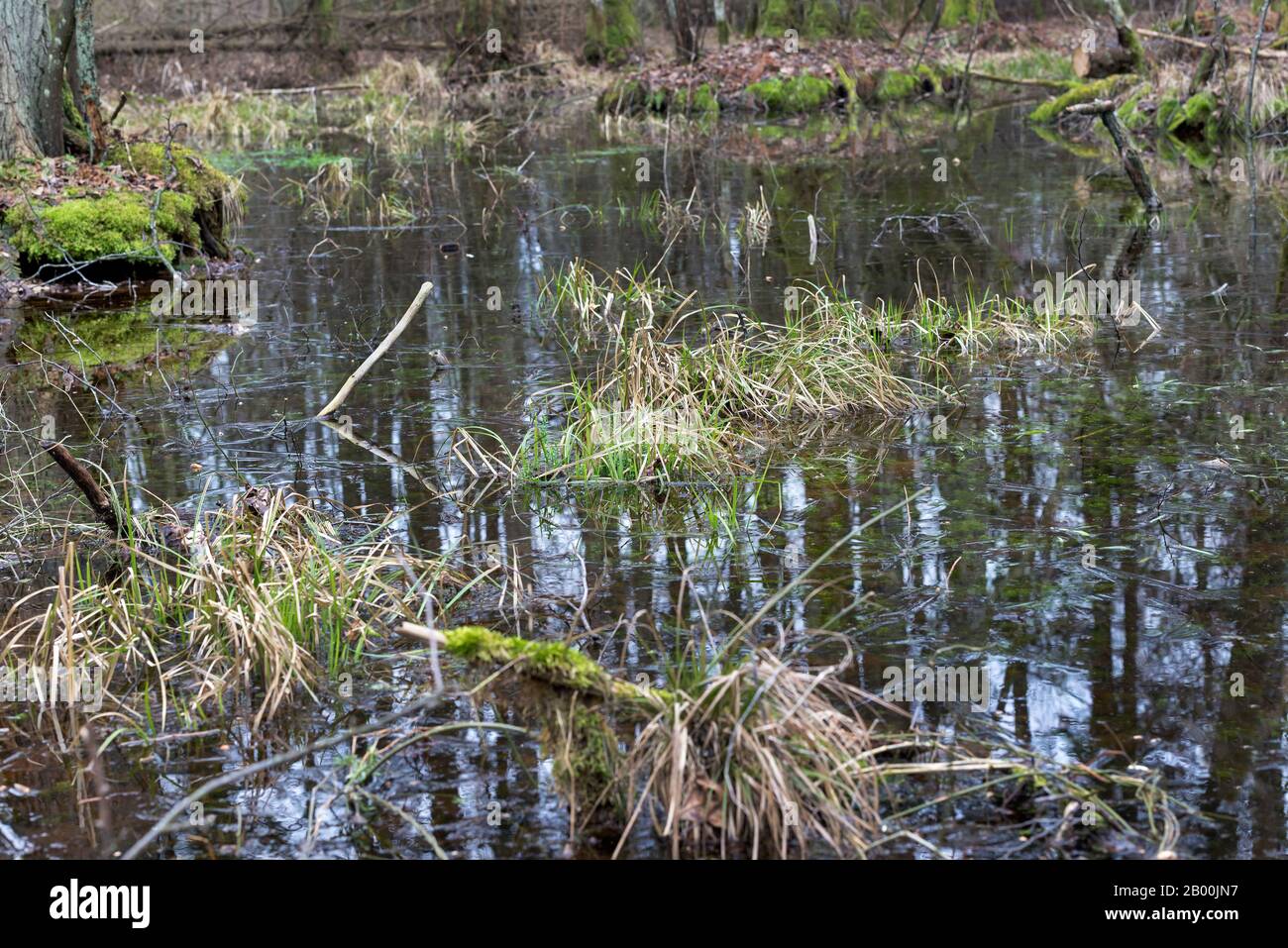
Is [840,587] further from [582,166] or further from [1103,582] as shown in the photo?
[582,166]

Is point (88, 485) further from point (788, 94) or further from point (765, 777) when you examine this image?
point (788, 94)

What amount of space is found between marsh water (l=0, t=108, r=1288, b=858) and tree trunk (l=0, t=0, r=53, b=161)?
6.10 feet

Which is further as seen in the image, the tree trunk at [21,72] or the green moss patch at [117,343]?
the tree trunk at [21,72]

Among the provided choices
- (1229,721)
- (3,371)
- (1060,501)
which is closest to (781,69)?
(3,371)

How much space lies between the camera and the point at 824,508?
18.6ft

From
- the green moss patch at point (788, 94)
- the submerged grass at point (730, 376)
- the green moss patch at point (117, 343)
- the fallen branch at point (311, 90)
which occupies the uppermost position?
the fallen branch at point (311, 90)

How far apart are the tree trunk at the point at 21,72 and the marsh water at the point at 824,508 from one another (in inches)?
73.2

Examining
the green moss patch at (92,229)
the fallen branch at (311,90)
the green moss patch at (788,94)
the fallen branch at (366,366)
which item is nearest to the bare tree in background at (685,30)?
the green moss patch at (788,94)

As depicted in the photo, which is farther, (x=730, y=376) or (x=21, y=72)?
(x=21, y=72)

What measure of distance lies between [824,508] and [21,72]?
8.73m

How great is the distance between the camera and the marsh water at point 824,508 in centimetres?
365

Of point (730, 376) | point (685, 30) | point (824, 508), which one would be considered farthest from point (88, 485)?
point (685, 30)

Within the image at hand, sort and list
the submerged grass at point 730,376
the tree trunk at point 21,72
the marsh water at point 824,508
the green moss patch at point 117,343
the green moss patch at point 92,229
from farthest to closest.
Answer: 1. the tree trunk at point 21,72
2. the green moss patch at point 92,229
3. the green moss patch at point 117,343
4. the submerged grass at point 730,376
5. the marsh water at point 824,508

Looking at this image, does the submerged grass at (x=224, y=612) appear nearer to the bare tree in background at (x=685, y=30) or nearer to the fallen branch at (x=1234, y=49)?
the fallen branch at (x=1234, y=49)
